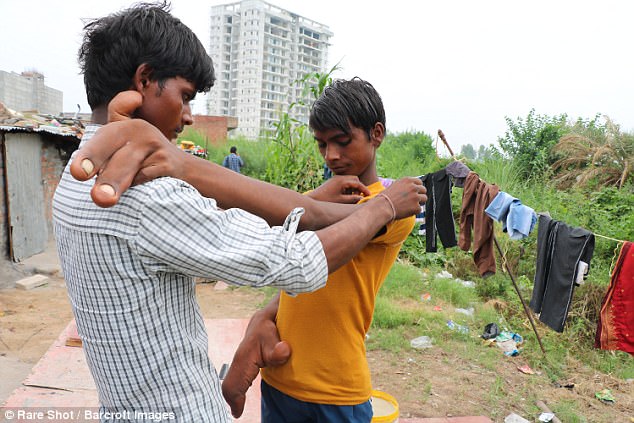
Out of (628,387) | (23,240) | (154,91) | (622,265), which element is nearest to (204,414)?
(154,91)

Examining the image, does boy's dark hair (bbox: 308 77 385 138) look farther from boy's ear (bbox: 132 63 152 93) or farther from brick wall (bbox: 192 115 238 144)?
brick wall (bbox: 192 115 238 144)

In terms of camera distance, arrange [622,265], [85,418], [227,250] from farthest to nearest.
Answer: [622,265]
[85,418]
[227,250]

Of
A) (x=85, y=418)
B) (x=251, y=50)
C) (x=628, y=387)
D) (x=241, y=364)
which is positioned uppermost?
(x=251, y=50)

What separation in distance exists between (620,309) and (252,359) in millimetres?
2729

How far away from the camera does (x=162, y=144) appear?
37.4 inches

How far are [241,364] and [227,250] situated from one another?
2.10 ft

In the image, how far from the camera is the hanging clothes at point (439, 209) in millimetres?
4297

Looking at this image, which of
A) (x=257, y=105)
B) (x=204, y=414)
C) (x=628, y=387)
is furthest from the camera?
(x=257, y=105)

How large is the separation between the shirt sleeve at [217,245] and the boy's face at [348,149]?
58 cm

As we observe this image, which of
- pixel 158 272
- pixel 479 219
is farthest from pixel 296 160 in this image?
pixel 158 272

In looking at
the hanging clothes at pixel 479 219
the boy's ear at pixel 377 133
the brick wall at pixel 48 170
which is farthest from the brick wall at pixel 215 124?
the boy's ear at pixel 377 133

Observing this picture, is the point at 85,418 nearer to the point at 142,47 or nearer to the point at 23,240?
the point at 142,47

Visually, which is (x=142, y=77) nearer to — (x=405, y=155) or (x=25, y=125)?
(x=25, y=125)

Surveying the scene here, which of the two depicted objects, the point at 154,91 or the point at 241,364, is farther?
the point at 241,364
